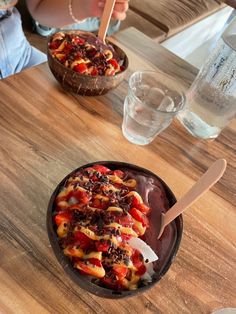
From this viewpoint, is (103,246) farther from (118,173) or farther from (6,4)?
(6,4)

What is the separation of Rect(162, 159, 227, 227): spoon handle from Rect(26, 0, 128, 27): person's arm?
573mm

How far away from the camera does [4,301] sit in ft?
1.70

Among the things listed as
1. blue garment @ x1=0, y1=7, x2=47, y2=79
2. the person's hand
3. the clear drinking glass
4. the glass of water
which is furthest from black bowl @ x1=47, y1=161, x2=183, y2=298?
blue garment @ x1=0, y1=7, x2=47, y2=79

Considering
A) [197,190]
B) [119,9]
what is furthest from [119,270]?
[119,9]

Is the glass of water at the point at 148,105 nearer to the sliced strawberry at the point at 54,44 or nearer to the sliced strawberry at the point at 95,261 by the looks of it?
the sliced strawberry at the point at 54,44

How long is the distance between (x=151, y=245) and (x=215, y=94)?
1.32 feet

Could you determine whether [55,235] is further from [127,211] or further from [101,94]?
[101,94]

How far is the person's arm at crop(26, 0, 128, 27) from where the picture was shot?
96cm

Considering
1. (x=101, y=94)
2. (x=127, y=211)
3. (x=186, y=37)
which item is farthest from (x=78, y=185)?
(x=186, y=37)

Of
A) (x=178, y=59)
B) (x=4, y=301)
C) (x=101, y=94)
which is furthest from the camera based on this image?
(x=178, y=59)

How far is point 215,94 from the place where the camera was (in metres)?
0.83

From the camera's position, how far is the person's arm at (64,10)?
3.16 ft

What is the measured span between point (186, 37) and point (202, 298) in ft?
5.27

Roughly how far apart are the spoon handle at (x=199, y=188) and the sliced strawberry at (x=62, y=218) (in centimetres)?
15
